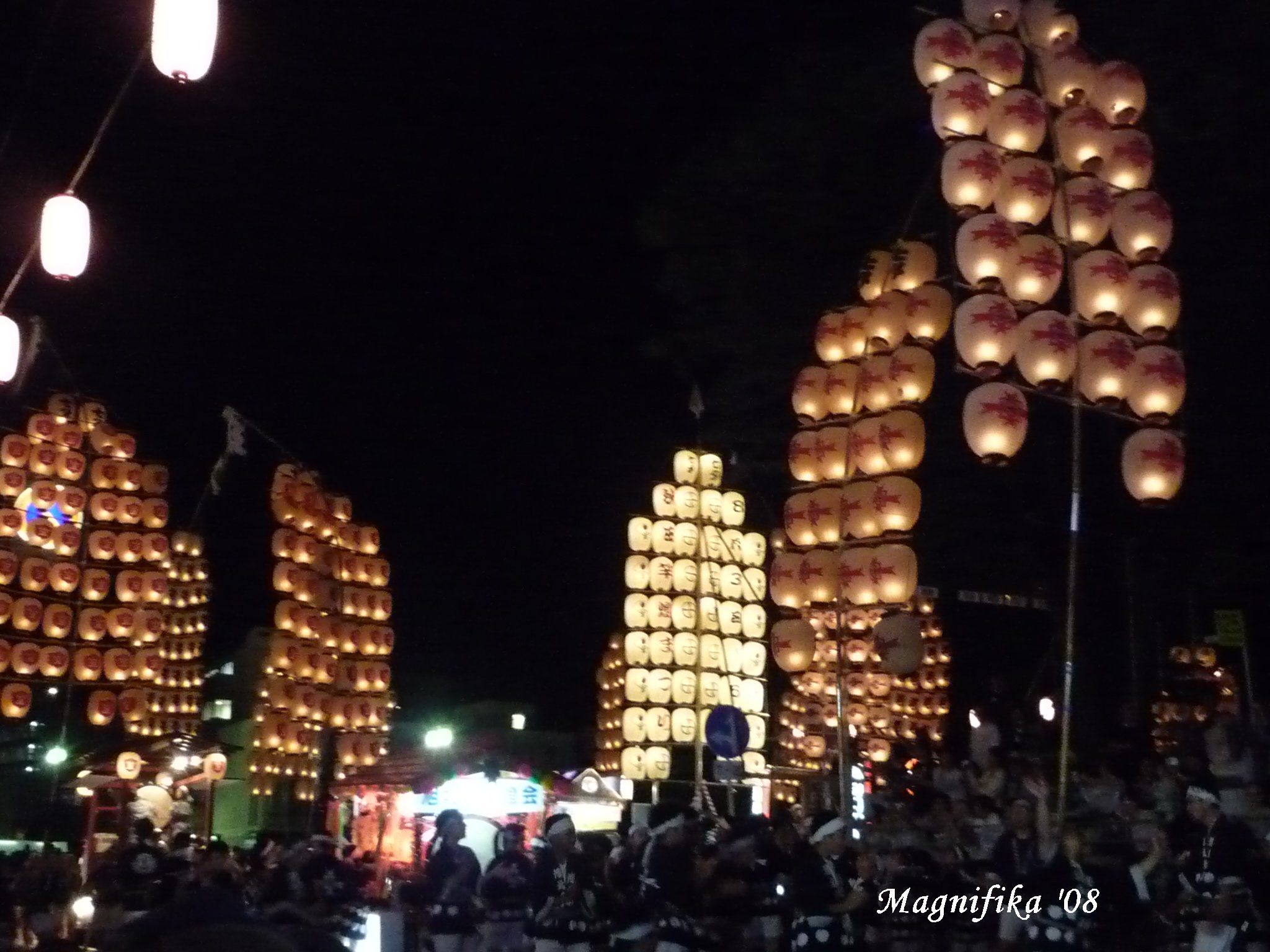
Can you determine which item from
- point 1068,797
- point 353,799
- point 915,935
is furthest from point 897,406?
point 353,799

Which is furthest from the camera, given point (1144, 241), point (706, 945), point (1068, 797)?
point (1144, 241)

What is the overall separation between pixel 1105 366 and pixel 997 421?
125 centimetres

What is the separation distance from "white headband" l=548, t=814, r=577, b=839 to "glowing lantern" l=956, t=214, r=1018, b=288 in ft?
23.9

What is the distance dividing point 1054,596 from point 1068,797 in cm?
514

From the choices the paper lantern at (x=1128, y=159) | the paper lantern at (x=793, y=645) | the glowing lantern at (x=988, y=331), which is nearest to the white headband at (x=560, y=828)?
the glowing lantern at (x=988, y=331)

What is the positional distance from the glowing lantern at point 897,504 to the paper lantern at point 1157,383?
306cm

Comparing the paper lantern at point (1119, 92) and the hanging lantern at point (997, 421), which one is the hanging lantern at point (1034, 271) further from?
the paper lantern at point (1119, 92)

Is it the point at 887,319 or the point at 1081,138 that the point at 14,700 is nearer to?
the point at 887,319

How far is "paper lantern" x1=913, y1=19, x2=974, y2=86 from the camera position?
15.1 m

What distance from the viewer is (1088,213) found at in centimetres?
1472

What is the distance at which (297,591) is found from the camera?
103ft

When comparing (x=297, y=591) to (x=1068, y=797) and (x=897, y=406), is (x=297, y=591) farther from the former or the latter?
(x=1068, y=797)

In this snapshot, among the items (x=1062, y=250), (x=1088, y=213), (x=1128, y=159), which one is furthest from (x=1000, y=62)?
(x=1062, y=250)

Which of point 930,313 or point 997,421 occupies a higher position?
point 930,313
